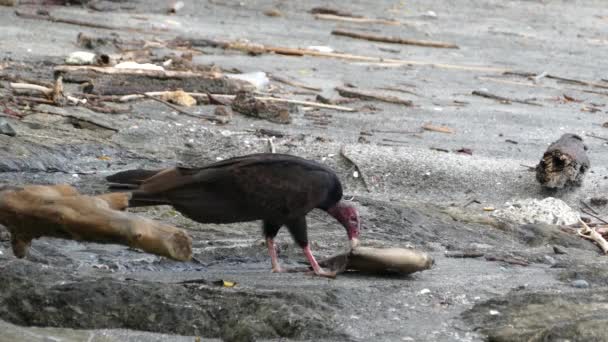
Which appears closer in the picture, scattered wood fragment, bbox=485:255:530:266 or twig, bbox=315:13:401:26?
scattered wood fragment, bbox=485:255:530:266

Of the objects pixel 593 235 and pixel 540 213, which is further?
pixel 540 213

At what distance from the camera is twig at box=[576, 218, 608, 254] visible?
20.2 feet

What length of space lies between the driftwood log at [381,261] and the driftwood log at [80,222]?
1197 mm

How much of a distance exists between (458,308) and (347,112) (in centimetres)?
462

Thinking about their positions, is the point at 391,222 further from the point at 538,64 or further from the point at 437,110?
the point at 538,64

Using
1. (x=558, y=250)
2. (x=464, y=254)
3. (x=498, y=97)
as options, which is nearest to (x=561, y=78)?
(x=498, y=97)

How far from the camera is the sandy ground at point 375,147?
462 cm

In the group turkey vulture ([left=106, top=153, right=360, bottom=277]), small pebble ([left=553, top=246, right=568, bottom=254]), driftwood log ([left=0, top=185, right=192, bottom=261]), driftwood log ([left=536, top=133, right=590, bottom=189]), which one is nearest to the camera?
driftwood log ([left=0, top=185, right=192, bottom=261])

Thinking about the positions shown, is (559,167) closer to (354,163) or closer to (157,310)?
(354,163)

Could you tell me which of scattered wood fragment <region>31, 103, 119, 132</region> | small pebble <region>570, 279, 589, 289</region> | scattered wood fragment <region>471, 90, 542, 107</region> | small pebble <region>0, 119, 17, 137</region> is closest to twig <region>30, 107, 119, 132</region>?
scattered wood fragment <region>31, 103, 119, 132</region>

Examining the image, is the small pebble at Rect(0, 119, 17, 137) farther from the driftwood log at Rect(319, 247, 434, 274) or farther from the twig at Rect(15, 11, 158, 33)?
the twig at Rect(15, 11, 158, 33)

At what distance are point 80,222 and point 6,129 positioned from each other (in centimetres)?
301

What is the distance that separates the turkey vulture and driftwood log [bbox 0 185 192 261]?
25.0 inches

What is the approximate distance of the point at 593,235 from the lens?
6320mm
